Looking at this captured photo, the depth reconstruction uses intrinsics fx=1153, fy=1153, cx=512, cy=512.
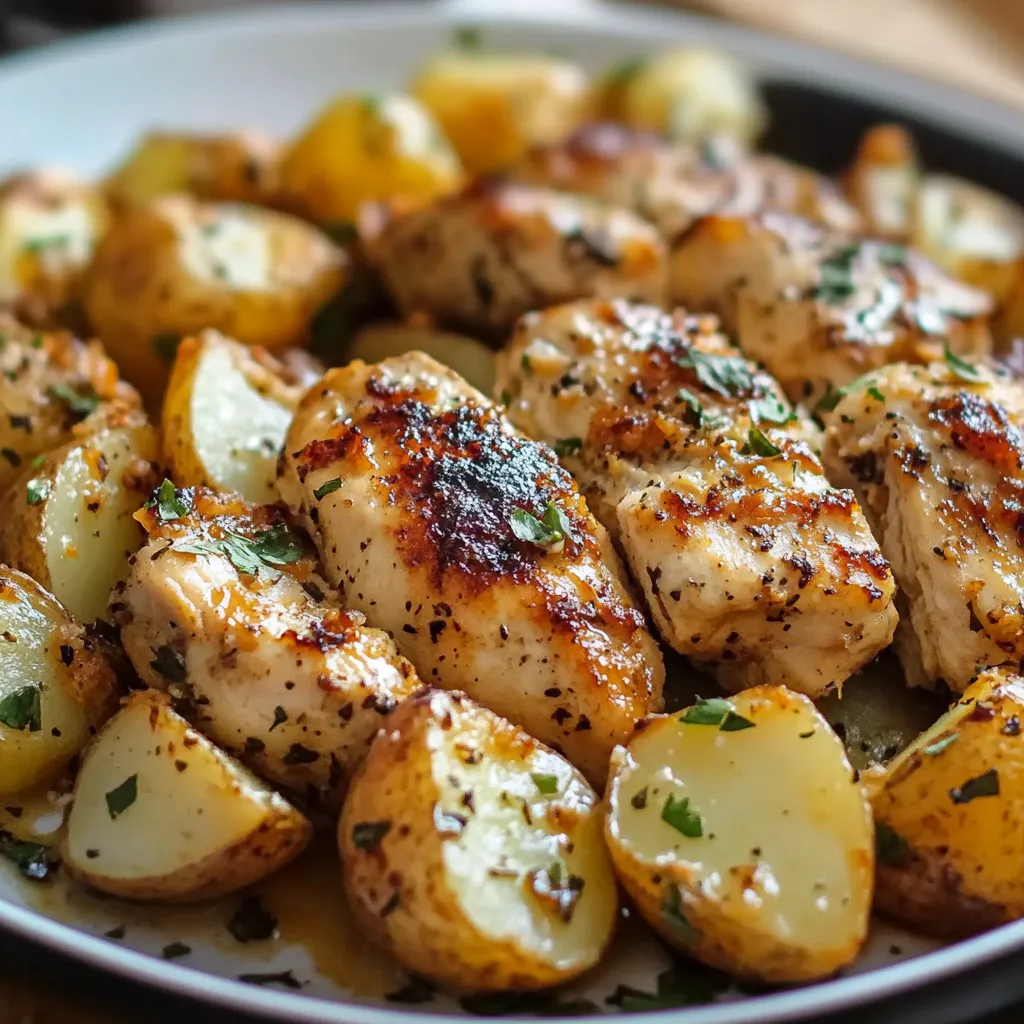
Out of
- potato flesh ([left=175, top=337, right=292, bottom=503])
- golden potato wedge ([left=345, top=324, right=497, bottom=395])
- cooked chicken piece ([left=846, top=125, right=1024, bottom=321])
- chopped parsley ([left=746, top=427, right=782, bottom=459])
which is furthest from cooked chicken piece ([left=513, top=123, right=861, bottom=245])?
potato flesh ([left=175, top=337, right=292, bottom=503])

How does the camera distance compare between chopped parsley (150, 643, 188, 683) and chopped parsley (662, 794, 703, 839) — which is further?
chopped parsley (150, 643, 188, 683)

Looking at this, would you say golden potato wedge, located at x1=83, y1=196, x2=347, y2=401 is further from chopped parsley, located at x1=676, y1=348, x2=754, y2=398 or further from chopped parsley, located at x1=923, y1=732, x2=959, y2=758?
chopped parsley, located at x1=923, y1=732, x2=959, y2=758

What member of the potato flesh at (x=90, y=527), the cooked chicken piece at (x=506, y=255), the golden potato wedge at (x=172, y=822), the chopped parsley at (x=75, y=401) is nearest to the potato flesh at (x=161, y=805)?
the golden potato wedge at (x=172, y=822)

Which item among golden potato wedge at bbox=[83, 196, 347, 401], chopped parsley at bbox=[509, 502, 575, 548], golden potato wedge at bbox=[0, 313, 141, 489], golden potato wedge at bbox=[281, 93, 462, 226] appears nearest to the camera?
chopped parsley at bbox=[509, 502, 575, 548]

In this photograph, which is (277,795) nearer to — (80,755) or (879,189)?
(80,755)

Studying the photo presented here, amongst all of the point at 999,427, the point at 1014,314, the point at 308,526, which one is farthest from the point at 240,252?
the point at 1014,314

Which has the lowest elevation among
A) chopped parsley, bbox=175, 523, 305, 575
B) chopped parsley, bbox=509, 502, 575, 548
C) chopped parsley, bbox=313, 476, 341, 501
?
chopped parsley, bbox=175, 523, 305, 575
